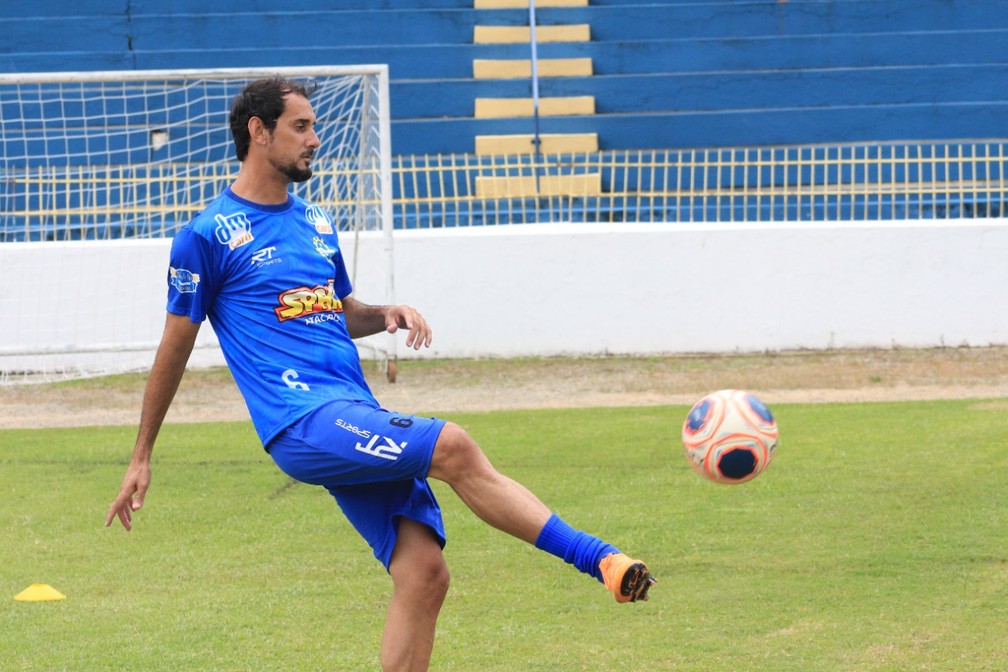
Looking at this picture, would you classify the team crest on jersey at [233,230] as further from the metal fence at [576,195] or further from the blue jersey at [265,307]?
the metal fence at [576,195]

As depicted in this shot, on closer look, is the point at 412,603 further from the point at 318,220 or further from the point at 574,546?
the point at 318,220

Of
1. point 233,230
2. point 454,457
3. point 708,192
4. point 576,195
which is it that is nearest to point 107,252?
point 576,195

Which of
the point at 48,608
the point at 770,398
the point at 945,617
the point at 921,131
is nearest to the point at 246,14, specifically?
the point at 921,131

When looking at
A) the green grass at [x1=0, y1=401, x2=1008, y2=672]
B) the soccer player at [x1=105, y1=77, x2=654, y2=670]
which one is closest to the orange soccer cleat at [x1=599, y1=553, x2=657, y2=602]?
the soccer player at [x1=105, y1=77, x2=654, y2=670]

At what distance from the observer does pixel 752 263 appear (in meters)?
13.4

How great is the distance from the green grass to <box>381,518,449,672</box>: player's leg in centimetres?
82

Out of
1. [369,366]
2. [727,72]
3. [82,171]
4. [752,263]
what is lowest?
[369,366]

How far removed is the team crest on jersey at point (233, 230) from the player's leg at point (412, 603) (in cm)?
94

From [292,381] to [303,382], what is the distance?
1.2 inches

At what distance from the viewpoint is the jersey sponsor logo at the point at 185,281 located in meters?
3.96

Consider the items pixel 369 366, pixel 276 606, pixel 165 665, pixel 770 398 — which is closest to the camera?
pixel 165 665

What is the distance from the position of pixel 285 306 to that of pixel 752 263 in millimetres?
9911

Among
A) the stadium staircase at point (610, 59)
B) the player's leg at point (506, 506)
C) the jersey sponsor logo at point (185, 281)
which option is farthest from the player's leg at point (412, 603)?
the stadium staircase at point (610, 59)

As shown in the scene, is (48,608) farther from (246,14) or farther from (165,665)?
(246,14)
